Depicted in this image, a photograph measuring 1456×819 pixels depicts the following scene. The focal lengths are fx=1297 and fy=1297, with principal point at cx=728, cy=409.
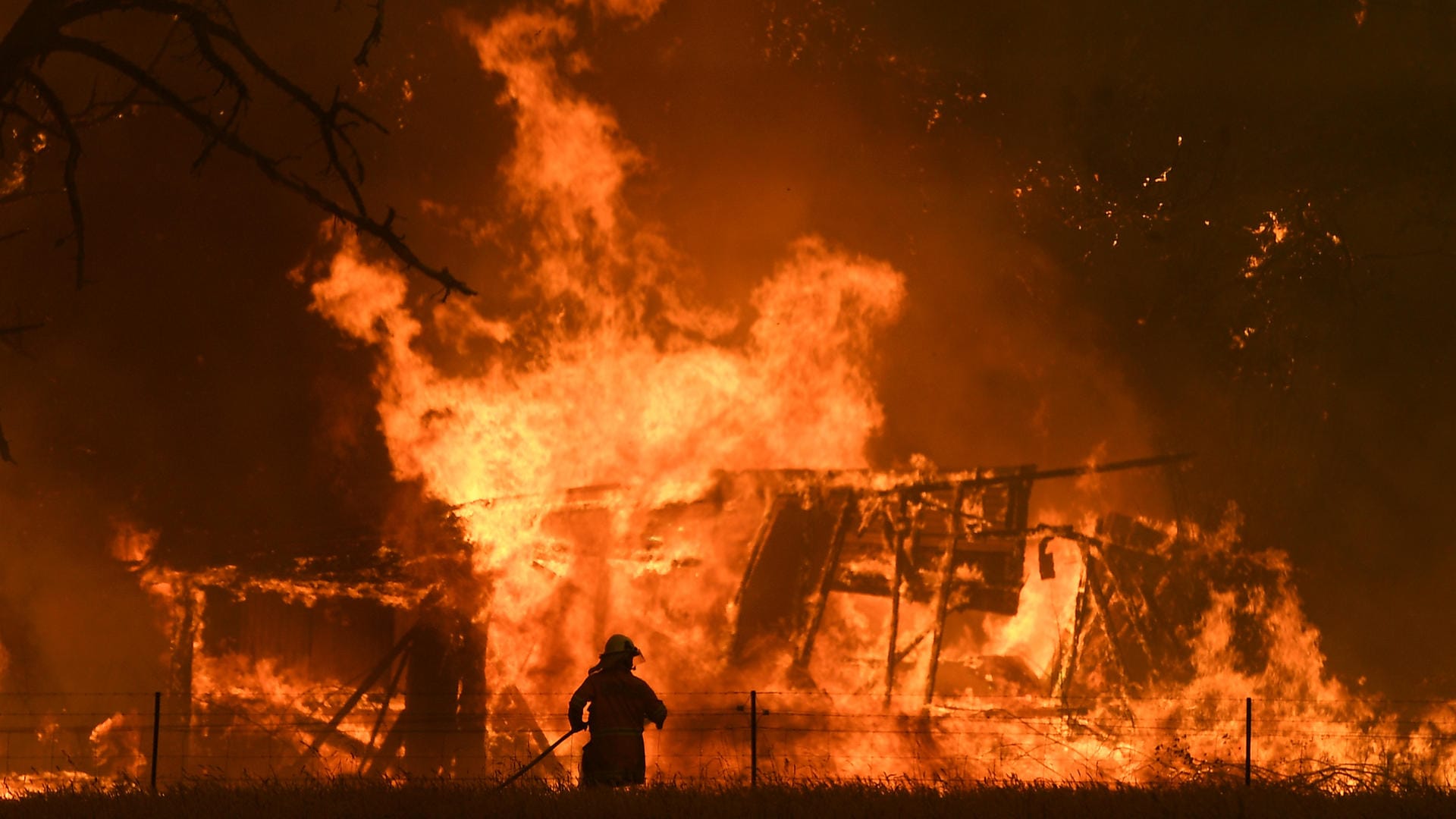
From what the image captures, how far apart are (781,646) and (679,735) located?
4.74ft

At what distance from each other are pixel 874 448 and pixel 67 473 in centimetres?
907

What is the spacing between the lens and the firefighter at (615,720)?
8047 mm

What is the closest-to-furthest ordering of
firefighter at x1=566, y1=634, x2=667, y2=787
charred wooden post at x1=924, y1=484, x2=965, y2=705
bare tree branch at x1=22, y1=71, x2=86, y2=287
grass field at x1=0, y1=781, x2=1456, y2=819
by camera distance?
grass field at x1=0, y1=781, x2=1456, y2=819 → bare tree branch at x1=22, y1=71, x2=86, y2=287 → firefighter at x1=566, y1=634, x2=667, y2=787 → charred wooden post at x1=924, y1=484, x2=965, y2=705


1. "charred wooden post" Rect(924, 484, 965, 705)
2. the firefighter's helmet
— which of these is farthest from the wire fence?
the firefighter's helmet

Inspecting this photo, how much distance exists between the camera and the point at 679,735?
13.9 m

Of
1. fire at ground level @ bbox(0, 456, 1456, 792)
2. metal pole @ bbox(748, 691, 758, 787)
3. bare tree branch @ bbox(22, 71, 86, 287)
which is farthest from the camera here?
fire at ground level @ bbox(0, 456, 1456, 792)

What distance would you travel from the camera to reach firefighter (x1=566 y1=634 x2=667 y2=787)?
805cm

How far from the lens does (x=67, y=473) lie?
47.8 feet

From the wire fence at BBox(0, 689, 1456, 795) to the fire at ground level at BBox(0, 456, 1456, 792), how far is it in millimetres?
30

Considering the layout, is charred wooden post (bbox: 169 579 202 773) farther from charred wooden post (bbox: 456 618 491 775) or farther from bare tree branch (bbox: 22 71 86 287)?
bare tree branch (bbox: 22 71 86 287)

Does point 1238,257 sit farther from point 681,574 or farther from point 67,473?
point 67,473

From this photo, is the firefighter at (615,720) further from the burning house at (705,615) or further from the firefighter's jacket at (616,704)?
→ the burning house at (705,615)

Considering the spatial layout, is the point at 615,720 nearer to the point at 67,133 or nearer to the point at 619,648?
the point at 619,648

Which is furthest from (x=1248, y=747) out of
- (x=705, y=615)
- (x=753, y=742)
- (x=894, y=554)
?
(x=705, y=615)
